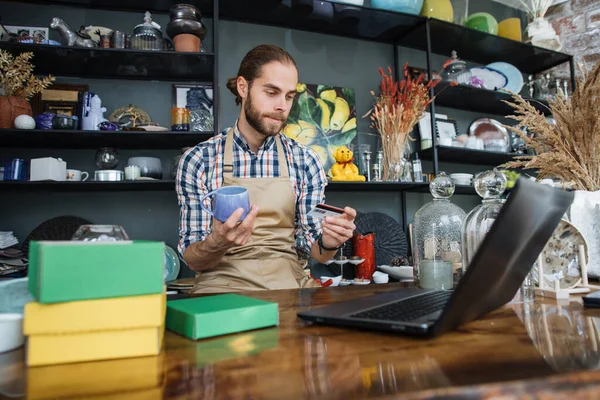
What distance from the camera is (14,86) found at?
2.20 meters

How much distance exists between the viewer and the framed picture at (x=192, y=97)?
2701 millimetres

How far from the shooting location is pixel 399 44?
3.29m

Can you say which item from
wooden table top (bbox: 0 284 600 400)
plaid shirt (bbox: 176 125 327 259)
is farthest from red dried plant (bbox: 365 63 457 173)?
wooden table top (bbox: 0 284 600 400)

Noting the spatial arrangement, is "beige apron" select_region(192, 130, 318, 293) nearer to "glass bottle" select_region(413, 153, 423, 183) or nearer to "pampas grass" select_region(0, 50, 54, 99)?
"pampas grass" select_region(0, 50, 54, 99)

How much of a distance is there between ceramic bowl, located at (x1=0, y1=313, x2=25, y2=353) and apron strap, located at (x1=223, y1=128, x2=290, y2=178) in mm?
1243

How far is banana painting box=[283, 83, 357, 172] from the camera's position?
9.52ft

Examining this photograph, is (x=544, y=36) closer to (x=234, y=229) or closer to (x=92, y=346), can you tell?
(x=234, y=229)

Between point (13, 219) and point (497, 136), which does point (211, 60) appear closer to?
point (13, 219)

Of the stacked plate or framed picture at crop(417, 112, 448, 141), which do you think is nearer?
framed picture at crop(417, 112, 448, 141)

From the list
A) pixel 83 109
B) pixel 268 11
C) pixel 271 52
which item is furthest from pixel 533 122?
pixel 83 109

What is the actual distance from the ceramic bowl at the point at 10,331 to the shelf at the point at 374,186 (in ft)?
7.06

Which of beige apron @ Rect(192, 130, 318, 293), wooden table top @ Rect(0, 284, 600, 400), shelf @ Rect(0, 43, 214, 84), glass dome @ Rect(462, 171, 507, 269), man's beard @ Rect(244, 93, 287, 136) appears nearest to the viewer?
wooden table top @ Rect(0, 284, 600, 400)

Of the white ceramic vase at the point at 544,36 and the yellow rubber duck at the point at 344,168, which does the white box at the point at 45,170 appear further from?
the white ceramic vase at the point at 544,36

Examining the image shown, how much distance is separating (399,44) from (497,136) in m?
1.10
